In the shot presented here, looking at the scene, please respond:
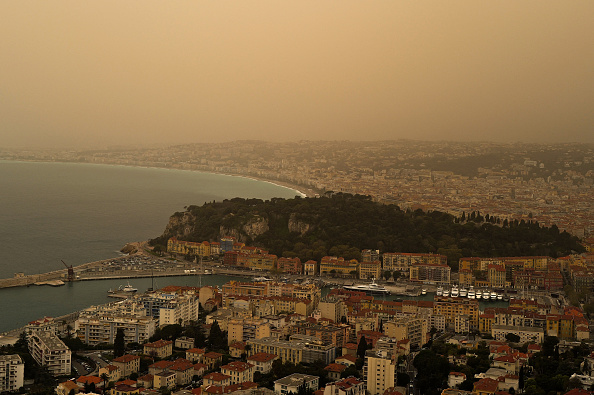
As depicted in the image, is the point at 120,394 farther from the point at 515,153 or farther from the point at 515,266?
the point at 515,153

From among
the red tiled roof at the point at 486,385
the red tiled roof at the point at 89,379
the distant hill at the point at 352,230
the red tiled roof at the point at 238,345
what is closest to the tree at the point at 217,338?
the red tiled roof at the point at 238,345

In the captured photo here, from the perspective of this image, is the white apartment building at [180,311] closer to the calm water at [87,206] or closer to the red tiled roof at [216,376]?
the red tiled roof at [216,376]

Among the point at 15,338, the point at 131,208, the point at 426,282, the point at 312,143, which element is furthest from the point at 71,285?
the point at 312,143

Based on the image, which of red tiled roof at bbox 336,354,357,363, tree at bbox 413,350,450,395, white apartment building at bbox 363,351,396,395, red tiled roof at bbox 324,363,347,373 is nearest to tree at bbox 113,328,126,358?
red tiled roof at bbox 324,363,347,373

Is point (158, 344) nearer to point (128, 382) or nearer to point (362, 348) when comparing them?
point (128, 382)

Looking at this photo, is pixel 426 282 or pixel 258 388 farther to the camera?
pixel 426 282
